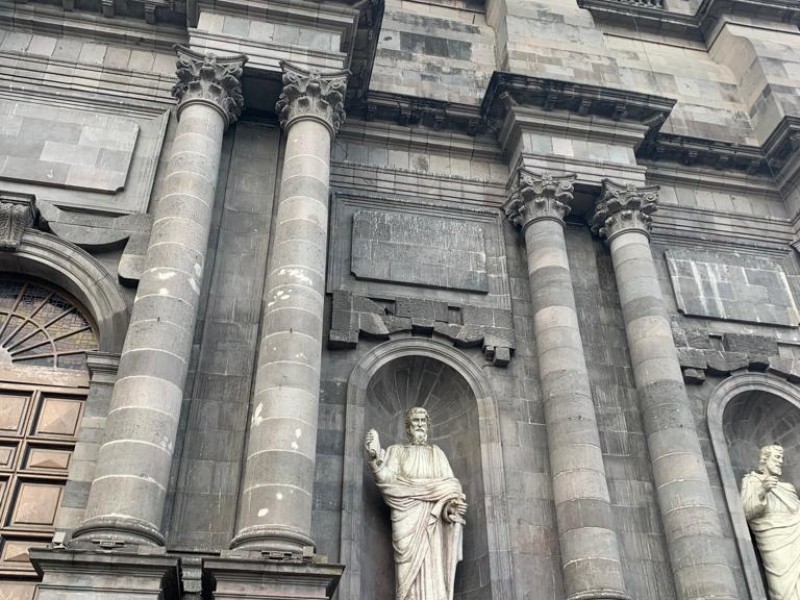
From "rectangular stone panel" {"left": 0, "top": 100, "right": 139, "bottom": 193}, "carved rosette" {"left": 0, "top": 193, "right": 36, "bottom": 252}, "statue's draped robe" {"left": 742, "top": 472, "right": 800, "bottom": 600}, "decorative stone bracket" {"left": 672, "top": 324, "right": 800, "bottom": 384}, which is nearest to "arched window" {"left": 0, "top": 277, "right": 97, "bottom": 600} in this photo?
"carved rosette" {"left": 0, "top": 193, "right": 36, "bottom": 252}

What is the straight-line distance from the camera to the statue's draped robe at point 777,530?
13.5 metres

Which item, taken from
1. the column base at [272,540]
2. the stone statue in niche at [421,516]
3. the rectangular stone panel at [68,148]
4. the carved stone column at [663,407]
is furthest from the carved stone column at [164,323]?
the carved stone column at [663,407]

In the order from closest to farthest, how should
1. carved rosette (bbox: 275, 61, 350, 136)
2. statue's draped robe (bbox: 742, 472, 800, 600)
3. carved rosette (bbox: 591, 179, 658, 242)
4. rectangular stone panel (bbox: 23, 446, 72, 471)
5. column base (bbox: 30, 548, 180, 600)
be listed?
1. column base (bbox: 30, 548, 180, 600)
2. rectangular stone panel (bbox: 23, 446, 72, 471)
3. statue's draped robe (bbox: 742, 472, 800, 600)
4. carved rosette (bbox: 275, 61, 350, 136)
5. carved rosette (bbox: 591, 179, 658, 242)

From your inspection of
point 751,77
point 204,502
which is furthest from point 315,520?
point 751,77

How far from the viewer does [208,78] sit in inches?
557

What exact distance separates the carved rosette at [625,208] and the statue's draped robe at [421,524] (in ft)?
21.8

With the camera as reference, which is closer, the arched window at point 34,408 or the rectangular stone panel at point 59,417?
the arched window at point 34,408

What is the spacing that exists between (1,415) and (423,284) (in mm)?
7786

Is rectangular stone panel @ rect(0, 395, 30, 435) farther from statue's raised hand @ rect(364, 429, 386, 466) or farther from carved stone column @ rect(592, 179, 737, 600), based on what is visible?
carved stone column @ rect(592, 179, 737, 600)

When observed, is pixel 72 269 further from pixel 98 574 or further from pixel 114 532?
pixel 98 574

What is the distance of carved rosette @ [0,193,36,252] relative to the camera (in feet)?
42.1

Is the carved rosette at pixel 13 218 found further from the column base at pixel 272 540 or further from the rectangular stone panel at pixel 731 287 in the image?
the rectangular stone panel at pixel 731 287

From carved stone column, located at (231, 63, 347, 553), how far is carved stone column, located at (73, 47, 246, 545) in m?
1.12

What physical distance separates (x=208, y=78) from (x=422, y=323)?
6047 mm
